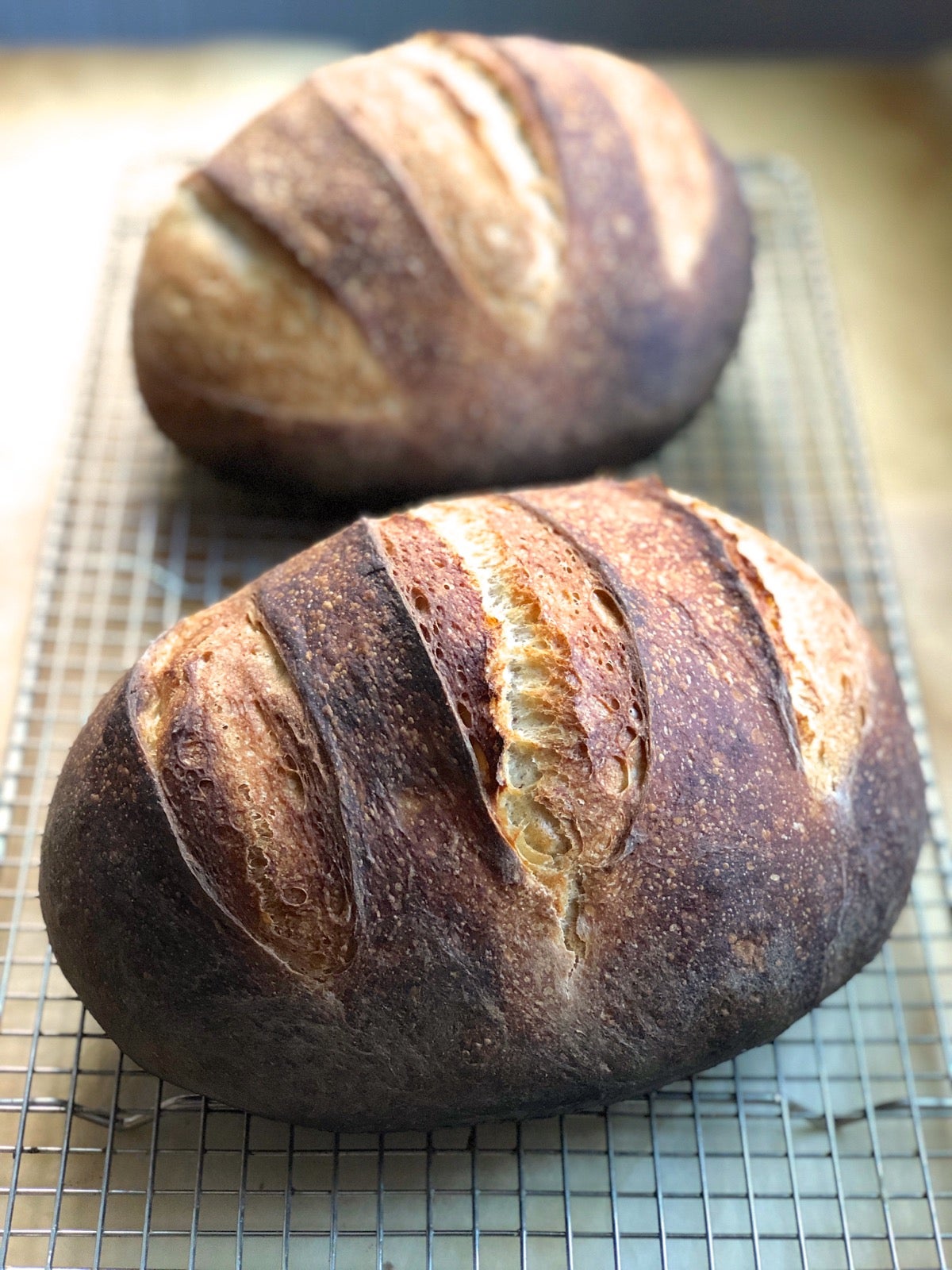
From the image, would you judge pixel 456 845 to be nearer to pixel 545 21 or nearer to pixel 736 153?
pixel 736 153

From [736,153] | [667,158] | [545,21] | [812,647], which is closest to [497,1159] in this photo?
[812,647]

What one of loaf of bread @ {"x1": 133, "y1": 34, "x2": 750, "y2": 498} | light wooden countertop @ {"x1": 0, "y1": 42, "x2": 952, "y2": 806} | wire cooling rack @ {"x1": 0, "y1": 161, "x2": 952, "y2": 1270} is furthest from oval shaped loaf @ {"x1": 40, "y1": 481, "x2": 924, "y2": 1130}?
light wooden countertop @ {"x1": 0, "y1": 42, "x2": 952, "y2": 806}

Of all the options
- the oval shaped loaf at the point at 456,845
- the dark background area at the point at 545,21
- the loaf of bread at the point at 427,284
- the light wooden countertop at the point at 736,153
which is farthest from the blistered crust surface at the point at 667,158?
the dark background area at the point at 545,21

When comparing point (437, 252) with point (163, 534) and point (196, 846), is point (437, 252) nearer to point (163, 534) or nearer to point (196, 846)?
point (163, 534)

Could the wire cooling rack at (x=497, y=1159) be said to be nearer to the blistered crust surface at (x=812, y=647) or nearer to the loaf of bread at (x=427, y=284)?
the blistered crust surface at (x=812, y=647)

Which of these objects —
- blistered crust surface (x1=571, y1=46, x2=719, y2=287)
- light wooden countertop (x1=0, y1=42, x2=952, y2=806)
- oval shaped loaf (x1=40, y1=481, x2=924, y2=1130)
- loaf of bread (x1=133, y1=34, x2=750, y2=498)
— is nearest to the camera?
oval shaped loaf (x1=40, y1=481, x2=924, y2=1130)

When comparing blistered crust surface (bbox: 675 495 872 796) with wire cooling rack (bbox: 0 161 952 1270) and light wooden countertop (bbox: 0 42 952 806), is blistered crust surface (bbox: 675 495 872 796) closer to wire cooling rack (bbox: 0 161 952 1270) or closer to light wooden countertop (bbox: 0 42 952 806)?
wire cooling rack (bbox: 0 161 952 1270)
